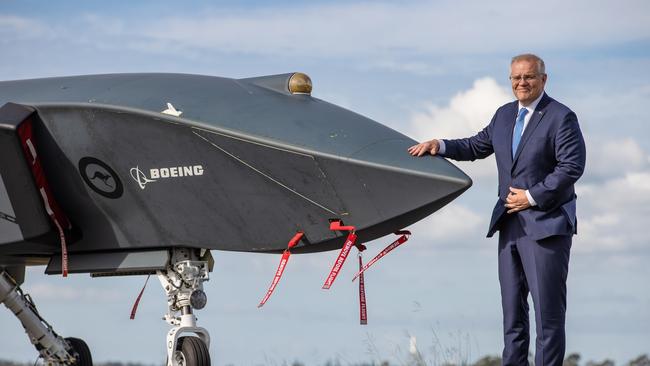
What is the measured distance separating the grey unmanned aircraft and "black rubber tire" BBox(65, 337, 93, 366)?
1.28m

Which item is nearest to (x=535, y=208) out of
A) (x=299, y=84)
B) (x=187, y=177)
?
(x=299, y=84)

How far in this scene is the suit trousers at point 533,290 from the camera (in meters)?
7.82

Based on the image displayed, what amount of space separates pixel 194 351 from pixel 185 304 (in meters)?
0.51

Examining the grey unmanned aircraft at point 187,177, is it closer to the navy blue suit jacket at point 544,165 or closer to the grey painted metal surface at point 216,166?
the grey painted metal surface at point 216,166

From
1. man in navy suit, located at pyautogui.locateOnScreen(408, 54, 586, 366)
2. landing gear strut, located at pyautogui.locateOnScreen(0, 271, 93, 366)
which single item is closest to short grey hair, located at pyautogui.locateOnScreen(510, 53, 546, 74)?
man in navy suit, located at pyautogui.locateOnScreen(408, 54, 586, 366)

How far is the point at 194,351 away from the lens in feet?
32.1

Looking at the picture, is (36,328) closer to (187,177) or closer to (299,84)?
(187,177)

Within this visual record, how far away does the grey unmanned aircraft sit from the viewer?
29.1 feet

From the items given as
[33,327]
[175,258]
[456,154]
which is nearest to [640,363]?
[456,154]

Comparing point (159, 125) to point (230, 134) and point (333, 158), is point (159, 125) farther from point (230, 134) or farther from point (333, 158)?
point (333, 158)

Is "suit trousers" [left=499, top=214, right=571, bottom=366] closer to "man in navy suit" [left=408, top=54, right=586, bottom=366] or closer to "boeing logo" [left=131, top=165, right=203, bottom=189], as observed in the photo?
"man in navy suit" [left=408, top=54, right=586, bottom=366]

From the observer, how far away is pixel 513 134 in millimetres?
8172

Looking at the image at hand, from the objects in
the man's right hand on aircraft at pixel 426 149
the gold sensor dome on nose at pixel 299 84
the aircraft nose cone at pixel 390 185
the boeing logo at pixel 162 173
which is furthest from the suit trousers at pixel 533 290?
the boeing logo at pixel 162 173

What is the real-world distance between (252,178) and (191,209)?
0.84 meters
